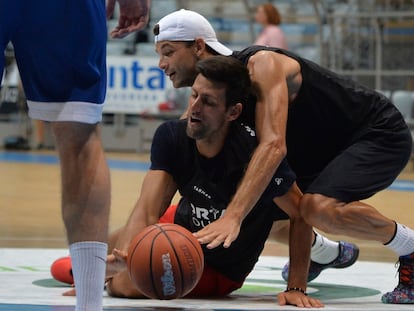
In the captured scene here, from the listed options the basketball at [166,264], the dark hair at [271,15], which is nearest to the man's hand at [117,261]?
the basketball at [166,264]

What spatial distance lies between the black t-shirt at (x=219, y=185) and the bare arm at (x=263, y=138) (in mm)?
133

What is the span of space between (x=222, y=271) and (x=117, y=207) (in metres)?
3.96

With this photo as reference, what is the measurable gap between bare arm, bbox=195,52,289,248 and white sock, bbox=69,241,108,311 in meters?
0.77

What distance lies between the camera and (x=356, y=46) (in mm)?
13812

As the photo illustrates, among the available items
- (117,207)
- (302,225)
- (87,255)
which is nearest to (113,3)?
(87,255)

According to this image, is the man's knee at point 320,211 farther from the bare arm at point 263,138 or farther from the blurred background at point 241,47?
the blurred background at point 241,47

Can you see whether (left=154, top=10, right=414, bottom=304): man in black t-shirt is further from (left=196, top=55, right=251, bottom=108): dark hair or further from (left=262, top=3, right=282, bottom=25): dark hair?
(left=262, top=3, right=282, bottom=25): dark hair

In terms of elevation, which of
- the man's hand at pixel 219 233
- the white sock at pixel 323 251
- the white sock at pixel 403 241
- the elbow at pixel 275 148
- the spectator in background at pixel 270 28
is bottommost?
the spectator in background at pixel 270 28

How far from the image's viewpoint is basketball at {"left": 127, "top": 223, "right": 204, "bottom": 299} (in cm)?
352

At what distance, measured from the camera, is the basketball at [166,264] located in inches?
139

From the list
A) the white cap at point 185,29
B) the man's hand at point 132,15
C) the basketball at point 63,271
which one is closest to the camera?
the man's hand at point 132,15

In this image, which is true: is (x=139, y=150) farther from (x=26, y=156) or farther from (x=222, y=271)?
(x=222, y=271)

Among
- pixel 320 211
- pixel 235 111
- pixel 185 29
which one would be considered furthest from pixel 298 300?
pixel 185 29

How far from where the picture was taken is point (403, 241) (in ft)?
14.6
